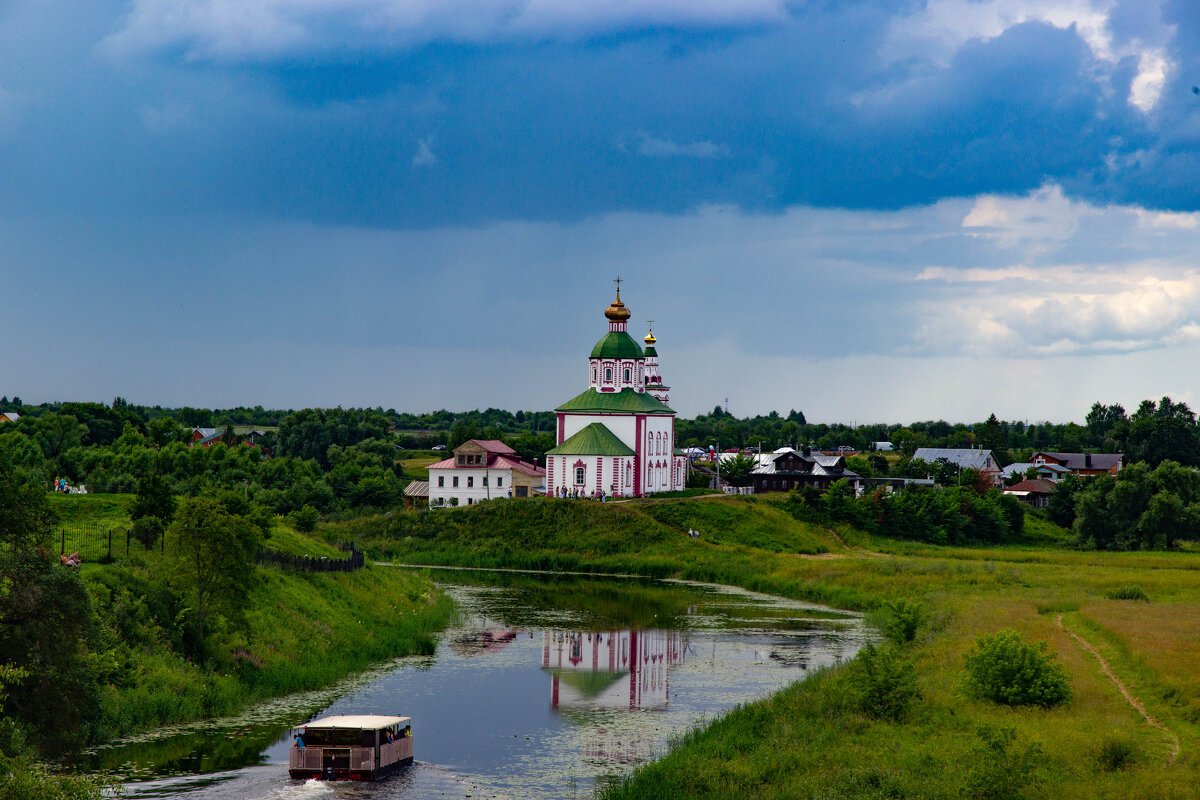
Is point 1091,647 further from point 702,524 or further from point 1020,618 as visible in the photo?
point 702,524

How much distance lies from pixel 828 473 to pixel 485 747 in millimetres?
78776

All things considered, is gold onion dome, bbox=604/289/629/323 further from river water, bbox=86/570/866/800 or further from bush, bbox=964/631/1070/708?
bush, bbox=964/631/1070/708

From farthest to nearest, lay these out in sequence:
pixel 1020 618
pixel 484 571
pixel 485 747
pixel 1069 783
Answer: pixel 484 571 < pixel 1020 618 < pixel 485 747 < pixel 1069 783

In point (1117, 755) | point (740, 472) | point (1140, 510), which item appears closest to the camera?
point (1117, 755)

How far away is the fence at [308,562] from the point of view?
40.0 metres

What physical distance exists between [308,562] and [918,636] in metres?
20.8

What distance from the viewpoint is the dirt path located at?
903 inches

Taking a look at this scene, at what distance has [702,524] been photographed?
72.0m

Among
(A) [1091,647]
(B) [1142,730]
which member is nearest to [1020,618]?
(A) [1091,647]

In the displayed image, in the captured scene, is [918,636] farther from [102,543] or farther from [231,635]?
[102,543]

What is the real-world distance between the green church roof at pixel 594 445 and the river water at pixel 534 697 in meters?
24.8

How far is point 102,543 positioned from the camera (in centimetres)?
3438

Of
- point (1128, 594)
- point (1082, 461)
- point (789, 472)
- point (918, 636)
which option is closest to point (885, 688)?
point (918, 636)

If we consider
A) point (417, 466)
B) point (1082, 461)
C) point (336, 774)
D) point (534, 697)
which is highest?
point (1082, 461)
